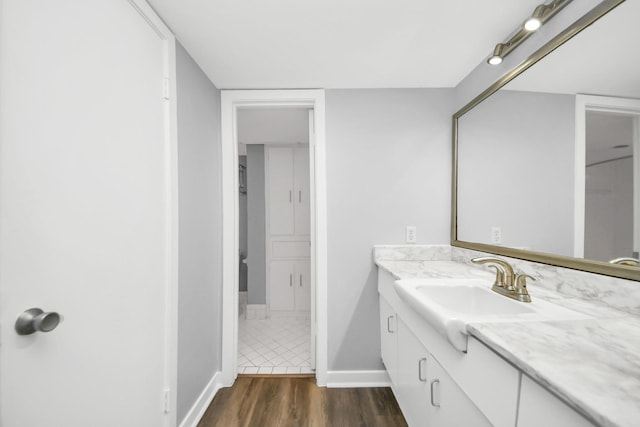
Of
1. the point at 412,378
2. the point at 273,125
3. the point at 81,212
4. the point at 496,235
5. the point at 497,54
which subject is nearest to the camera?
the point at 81,212

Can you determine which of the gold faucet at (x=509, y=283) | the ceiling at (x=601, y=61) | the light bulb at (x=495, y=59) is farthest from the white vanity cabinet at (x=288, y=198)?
the ceiling at (x=601, y=61)

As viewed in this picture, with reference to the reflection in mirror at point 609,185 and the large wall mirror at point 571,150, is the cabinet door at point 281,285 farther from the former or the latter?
the reflection in mirror at point 609,185

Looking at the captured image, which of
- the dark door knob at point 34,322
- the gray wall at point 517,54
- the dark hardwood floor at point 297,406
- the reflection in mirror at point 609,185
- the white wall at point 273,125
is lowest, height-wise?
the dark hardwood floor at point 297,406

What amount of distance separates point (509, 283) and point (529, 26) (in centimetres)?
114

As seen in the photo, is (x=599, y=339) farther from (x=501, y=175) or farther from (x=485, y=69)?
(x=485, y=69)

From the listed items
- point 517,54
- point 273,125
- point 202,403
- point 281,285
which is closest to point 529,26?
point 517,54

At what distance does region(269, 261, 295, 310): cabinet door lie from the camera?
3.09m

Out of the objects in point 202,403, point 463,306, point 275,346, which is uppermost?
point 463,306

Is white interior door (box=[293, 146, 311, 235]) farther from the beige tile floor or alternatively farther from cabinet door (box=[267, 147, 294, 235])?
the beige tile floor

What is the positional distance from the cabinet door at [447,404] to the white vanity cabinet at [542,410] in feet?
0.60

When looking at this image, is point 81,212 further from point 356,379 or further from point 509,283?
point 356,379

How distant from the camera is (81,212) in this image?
776 millimetres

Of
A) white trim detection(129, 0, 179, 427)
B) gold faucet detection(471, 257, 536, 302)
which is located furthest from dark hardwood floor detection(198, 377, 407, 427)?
gold faucet detection(471, 257, 536, 302)

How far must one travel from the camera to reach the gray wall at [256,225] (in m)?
3.12
